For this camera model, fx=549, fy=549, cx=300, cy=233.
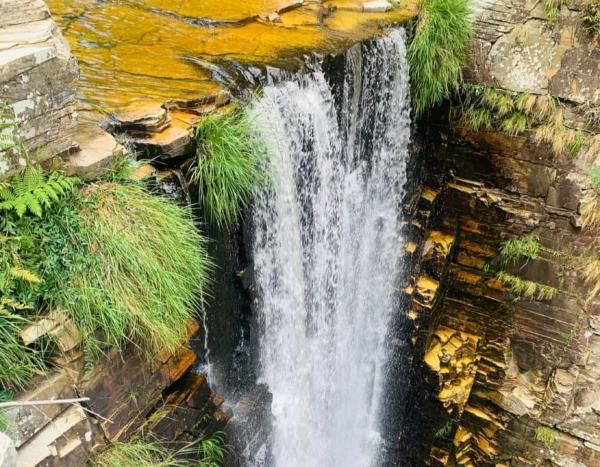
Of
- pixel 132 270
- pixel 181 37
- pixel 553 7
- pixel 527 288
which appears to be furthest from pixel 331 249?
pixel 553 7

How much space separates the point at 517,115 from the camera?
17.3ft

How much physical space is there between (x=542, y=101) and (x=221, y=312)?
364 cm

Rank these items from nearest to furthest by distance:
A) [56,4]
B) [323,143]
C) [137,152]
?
[137,152]
[323,143]
[56,4]

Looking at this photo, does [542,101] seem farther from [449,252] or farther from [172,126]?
[172,126]

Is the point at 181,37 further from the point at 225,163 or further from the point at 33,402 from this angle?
the point at 33,402

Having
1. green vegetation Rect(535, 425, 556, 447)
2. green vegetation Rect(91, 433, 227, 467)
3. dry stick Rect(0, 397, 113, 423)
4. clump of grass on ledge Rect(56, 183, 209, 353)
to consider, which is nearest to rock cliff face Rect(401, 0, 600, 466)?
green vegetation Rect(535, 425, 556, 447)

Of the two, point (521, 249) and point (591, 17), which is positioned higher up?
point (591, 17)

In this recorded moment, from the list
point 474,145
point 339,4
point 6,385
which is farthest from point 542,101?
point 6,385

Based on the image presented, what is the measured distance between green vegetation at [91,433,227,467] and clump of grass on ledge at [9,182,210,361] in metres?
0.47

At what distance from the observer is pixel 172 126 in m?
3.12

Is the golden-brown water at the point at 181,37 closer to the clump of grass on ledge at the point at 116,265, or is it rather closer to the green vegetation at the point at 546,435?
the clump of grass on ledge at the point at 116,265

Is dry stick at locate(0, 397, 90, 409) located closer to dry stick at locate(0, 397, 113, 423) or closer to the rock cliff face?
dry stick at locate(0, 397, 113, 423)

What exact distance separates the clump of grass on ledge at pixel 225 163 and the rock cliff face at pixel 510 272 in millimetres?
2839

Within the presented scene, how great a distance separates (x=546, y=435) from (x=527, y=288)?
1.50 metres
